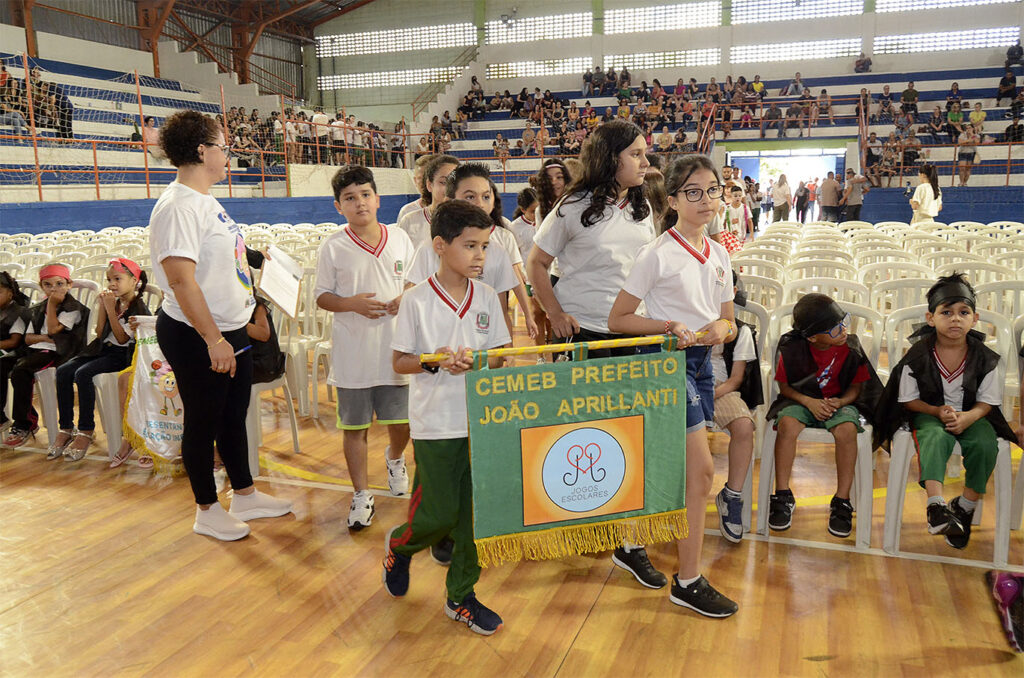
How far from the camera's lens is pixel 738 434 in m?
2.99

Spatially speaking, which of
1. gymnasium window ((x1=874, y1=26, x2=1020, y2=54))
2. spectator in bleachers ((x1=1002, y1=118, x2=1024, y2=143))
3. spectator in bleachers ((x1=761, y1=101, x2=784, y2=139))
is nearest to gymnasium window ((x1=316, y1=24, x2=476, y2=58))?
spectator in bleachers ((x1=761, y1=101, x2=784, y2=139))

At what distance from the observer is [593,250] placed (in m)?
2.67


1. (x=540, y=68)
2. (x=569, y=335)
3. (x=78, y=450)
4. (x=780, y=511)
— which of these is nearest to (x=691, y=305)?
(x=569, y=335)

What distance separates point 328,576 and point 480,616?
688mm

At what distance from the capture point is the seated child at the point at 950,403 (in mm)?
2906

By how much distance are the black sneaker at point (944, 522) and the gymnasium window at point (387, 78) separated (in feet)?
80.5

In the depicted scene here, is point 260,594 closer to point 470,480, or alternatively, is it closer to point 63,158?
→ point 470,480

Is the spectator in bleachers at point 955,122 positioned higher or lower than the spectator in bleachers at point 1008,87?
lower

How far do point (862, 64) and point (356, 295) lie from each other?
22.9m

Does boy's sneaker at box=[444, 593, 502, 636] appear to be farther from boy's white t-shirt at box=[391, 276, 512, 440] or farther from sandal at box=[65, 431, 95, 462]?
sandal at box=[65, 431, 95, 462]

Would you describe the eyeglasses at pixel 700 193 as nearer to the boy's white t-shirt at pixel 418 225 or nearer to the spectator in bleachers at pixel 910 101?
the boy's white t-shirt at pixel 418 225

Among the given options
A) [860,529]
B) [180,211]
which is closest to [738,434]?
[860,529]

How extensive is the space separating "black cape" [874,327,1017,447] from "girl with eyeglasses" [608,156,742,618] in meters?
1.02

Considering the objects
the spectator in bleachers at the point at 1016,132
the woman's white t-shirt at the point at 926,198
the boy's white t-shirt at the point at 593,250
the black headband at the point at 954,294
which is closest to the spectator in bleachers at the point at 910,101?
the spectator in bleachers at the point at 1016,132
